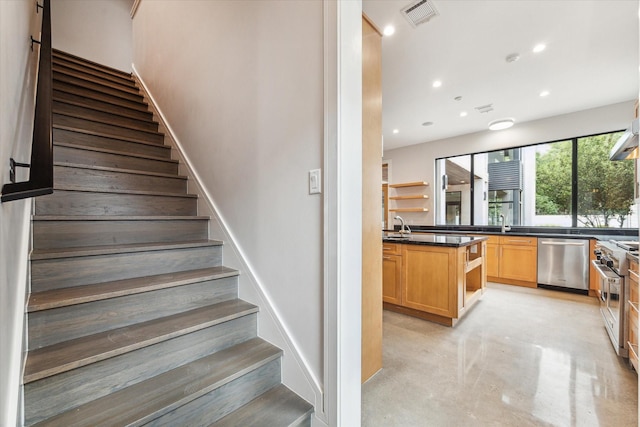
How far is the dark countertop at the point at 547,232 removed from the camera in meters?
4.06

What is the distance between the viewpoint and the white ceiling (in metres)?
2.35

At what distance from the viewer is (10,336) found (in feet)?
2.87

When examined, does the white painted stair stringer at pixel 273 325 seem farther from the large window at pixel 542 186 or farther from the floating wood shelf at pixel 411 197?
the large window at pixel 542 186

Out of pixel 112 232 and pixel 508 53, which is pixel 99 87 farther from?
pixel 508 53

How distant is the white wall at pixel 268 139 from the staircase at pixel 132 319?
18 centimetres

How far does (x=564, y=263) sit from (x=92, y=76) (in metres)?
7.18

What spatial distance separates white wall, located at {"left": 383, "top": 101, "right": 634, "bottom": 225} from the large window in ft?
0.53

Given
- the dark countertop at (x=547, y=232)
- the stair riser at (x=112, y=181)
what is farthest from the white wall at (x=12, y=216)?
the dark countertop at (x=547, y=232)

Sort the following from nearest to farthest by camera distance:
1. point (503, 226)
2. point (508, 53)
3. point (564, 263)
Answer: point (508, 53)
point (564, 263)
point (503, 226)

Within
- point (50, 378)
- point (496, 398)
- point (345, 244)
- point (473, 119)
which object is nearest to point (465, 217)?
point (473, 119)

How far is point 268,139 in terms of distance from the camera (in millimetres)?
1587

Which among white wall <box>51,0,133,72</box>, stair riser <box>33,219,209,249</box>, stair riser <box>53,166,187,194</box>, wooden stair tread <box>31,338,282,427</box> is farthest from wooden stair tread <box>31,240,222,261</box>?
white wall <box>51,0,133,72</box>

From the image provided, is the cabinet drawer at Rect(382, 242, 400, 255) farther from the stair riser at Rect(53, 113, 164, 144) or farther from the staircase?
the stair riser at Rect(53, 113, 164, 144)

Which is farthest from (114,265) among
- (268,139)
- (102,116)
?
(102,116)
